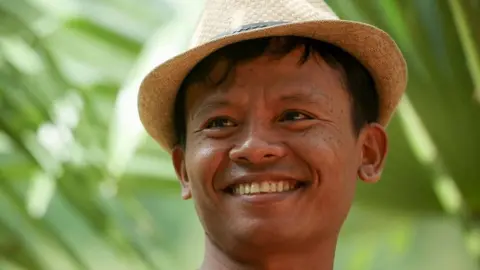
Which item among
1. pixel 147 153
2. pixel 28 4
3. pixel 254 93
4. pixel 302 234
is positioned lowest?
pixel 302 234

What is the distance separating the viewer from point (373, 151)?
1.27 metres

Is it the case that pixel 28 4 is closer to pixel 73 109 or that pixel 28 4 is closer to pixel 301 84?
pixel 73 109

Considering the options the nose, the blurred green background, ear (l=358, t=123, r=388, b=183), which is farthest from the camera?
the blurred green background

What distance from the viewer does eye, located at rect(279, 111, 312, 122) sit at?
1138 millimetres

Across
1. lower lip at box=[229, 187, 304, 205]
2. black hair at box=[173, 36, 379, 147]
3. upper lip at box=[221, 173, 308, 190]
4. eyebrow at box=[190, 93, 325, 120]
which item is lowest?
lower lip at box=[229, 187, 304, 205]

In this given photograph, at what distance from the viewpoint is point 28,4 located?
68.4 inches

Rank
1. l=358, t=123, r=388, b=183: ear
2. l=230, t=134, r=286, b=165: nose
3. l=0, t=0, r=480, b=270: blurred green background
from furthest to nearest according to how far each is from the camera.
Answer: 1. l=0, t=0, r=480, b=270: blurred green background
2. l=358, t=123, r=388, b=183: ear
3. l=230, t=134, r=286, b=165: nose

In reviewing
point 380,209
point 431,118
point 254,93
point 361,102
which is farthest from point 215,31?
point 380,209

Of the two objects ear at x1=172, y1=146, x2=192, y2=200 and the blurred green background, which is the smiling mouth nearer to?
ear at x1=172, y1=146, x2=192, y2=200

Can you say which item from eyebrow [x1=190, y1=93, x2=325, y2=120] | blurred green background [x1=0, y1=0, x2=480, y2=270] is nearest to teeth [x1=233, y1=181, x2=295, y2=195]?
eyebrow [x1=190, y1=93, x2=325, y2=120]

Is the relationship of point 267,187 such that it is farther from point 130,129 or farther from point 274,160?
point 130,129

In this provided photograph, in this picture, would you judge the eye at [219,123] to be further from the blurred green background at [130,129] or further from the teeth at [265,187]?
the blurred green background at [130,129]

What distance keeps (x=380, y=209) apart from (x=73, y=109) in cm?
66

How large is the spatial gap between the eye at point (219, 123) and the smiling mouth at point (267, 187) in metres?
0.08
